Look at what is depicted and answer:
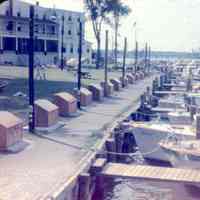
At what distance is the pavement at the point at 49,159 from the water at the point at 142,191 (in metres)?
1.98

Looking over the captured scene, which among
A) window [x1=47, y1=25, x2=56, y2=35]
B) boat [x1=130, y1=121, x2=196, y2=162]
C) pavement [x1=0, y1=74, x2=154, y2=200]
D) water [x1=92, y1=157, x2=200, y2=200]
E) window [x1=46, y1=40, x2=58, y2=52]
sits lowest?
water [x1=92, y1=157, x2=200, y2=200]

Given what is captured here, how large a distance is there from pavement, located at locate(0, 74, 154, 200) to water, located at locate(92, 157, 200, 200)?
78.0 inches

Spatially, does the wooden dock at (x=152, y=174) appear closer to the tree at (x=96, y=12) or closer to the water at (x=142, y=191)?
the water at (x=142, y=191)

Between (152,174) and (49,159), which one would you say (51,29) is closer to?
→ (49,159)

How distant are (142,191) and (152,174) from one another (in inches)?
142

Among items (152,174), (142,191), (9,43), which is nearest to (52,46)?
(9,43)

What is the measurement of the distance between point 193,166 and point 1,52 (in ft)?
202

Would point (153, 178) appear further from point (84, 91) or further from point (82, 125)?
point (84, 91)

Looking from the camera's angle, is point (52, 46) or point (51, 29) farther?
point (51, 29)

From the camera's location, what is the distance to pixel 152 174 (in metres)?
17.9

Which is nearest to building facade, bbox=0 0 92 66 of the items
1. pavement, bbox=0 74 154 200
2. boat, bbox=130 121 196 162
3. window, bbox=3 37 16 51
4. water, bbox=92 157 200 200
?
window, bbox=3 37 16 51

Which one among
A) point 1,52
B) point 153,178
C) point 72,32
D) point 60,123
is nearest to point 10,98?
point 60,123

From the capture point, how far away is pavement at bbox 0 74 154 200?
1408 cm

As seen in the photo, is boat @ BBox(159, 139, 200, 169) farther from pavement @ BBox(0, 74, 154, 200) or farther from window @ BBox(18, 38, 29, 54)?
window @ BBox(18, 38, 29, 54)
